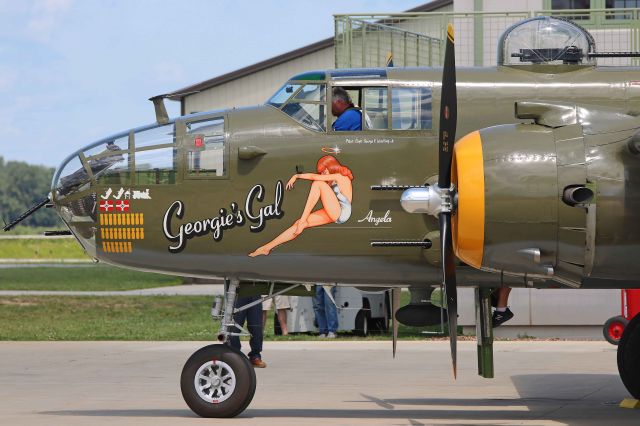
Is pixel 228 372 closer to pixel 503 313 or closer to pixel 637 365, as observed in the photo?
pixel 503 313

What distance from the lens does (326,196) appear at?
40.9ft

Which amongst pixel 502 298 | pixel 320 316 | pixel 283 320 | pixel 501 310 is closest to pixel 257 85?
pixel 283 320

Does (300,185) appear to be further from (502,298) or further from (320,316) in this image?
(320,316)

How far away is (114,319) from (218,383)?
1599cm

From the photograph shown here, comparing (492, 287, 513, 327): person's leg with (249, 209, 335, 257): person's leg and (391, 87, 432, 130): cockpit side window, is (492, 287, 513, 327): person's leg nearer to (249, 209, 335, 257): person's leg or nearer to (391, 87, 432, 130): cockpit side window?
(391, 87, 432, 130): cockpit side window

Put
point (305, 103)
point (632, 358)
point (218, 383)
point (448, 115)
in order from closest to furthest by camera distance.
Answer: point (448, 115) → point (218, 383) → point (305, 103) → point (632, 358)

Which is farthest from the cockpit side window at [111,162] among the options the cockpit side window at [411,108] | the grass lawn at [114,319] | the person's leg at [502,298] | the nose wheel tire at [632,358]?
the grass lawn at [114,319]

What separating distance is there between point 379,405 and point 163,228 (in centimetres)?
347

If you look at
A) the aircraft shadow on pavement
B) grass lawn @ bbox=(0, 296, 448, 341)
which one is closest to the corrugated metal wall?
grass lawn @ bbox=(0, 296, 448, 341)

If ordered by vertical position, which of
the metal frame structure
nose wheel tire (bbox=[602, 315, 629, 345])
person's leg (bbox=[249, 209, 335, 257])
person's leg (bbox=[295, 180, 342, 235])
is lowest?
nose wheel tire (bbox=[602, 315, 629, 345])

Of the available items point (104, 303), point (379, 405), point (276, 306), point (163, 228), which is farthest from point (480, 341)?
point (104, 303)

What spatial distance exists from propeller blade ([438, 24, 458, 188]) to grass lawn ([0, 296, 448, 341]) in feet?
37.2

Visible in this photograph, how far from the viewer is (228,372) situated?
1255 centimetres

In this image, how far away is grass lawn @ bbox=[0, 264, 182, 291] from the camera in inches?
1571
